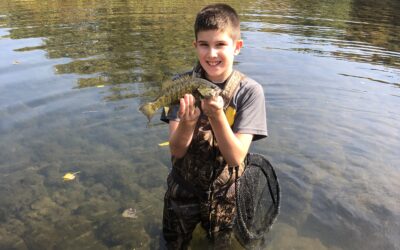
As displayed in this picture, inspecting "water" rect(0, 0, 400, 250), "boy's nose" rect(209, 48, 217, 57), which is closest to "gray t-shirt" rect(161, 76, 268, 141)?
"boy's nose" rect(209, 48, 217, 57)

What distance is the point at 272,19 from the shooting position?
22922 mm

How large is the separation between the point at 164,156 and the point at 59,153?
1973mm

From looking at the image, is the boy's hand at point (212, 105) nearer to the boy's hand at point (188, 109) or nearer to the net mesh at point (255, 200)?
the boy's hand at point (188, 109)

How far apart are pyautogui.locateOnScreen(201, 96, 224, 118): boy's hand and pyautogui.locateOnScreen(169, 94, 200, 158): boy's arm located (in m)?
0.13

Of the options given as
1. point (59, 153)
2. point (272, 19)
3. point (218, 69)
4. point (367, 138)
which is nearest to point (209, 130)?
point (218, 69)

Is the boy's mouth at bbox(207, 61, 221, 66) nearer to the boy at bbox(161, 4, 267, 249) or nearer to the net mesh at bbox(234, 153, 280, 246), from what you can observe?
the boy at bbox(161, 4, 267, 249)

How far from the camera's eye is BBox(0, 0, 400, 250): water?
5652 mm

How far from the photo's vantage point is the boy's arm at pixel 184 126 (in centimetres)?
361

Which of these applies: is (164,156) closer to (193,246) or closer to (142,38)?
(193,246)

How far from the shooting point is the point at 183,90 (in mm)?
3619

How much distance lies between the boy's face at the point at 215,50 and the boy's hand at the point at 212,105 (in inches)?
22.4

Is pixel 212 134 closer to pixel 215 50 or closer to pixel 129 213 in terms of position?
pixel 215 50

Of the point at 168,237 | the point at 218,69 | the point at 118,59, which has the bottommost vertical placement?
the point at 168,237

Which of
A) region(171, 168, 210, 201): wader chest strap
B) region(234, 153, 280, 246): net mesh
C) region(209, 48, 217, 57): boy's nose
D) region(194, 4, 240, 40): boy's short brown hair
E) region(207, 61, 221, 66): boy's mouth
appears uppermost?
region(194, 4, 240, 40): boy's short brown hair
